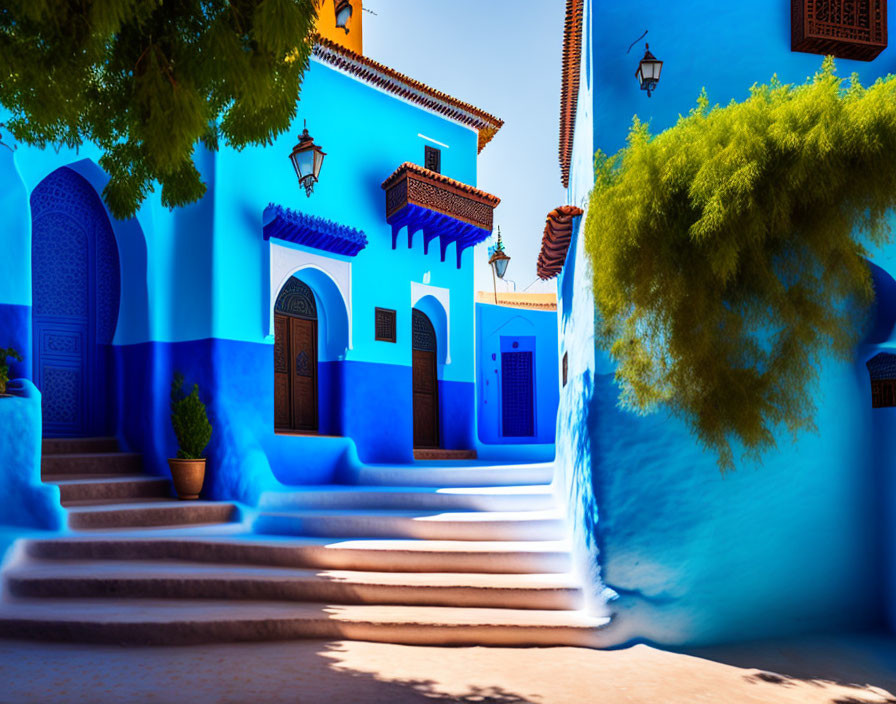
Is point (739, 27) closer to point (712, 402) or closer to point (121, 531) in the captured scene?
point (712, 402)

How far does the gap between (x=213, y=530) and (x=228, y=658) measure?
2782mm

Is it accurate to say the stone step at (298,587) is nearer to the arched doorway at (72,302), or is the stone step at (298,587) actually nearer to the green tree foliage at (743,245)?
the green tree foliage at (743,245)

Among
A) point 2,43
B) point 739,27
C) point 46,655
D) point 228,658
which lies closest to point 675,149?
point 739,27

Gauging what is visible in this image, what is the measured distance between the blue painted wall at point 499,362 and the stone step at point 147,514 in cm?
761

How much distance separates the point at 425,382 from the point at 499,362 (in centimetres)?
294

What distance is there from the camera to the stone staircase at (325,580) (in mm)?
5316

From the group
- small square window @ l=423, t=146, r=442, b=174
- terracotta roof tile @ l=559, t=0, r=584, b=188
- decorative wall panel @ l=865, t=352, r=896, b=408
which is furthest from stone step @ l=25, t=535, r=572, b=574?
small square window @ l=423, t=146, r=442, b=174

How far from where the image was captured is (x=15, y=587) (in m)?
5.85

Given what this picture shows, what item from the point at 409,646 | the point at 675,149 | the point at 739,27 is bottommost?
the point at 409,646

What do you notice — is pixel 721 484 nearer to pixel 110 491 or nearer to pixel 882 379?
pixel 882 379

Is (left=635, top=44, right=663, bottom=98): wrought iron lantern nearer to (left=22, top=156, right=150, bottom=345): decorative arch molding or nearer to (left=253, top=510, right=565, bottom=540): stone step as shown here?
(left=253, top=510, right=565, bottom=540): stone step

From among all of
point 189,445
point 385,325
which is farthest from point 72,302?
point 385,325

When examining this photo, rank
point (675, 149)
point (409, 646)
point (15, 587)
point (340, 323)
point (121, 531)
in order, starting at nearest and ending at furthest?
point (675, 149) < point (409, 646) < point (15, 587) < point (121, 531) < point (340, 323)

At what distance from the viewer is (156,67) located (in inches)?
143
